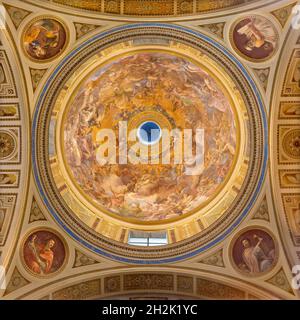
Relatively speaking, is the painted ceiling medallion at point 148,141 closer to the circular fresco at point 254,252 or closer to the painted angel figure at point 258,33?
the circular fresco at point 254,252

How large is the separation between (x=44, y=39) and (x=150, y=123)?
651 centimetres

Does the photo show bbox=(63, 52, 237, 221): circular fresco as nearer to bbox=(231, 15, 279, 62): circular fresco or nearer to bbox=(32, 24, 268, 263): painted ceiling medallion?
bbox=(32, 24, 268, 263): painted ceiling medallion

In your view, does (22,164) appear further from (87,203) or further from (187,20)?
(187,20)

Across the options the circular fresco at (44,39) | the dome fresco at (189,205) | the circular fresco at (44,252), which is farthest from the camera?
the circular fresco at (44,252)

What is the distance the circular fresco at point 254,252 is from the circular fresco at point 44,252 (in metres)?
6.18

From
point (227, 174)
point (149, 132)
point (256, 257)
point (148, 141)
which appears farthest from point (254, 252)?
point (149, 132)

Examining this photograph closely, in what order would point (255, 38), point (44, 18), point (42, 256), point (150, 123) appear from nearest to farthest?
1. point (44, 18)
2. point (255, 38)
3. point (42, 256)
4. point (150, 123)

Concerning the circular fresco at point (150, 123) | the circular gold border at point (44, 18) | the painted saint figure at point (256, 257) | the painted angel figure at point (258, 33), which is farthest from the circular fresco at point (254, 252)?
the circular gold border at point (44, 18)

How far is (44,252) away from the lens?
810 inches

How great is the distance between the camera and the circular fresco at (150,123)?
22.1 metres

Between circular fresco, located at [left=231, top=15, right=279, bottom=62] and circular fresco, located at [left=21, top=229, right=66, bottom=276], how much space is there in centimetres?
929

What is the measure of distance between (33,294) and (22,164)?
14.8 ft

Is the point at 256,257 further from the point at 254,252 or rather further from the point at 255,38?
the point at 255,38

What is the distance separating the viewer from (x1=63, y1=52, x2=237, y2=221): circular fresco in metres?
22.1
